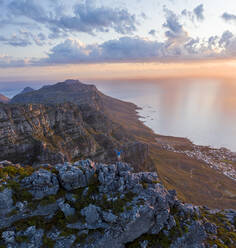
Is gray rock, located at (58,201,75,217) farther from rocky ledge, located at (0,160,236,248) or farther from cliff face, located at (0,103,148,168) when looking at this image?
cliff face, located at (0,103,148,168)

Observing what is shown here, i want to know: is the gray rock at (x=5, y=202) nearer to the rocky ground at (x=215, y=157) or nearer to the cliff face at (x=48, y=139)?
the cliff face at (x=48, y=139)

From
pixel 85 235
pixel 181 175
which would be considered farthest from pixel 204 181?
pixel 85 235

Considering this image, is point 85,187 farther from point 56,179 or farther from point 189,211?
point 189,211

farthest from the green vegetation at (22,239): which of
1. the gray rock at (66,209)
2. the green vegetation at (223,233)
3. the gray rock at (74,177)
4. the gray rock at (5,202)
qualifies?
the green vegetation at (223,233)

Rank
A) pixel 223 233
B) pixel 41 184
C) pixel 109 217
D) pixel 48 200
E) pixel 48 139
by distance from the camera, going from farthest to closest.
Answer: pixel 48 139, pixel 223 233, pixel 41 184, pixel 48 200, pixel 109 217

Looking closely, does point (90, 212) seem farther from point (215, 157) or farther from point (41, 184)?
point (215, 157)

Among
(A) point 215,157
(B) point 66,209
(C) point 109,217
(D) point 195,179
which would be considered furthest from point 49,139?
(A) point 215,157
